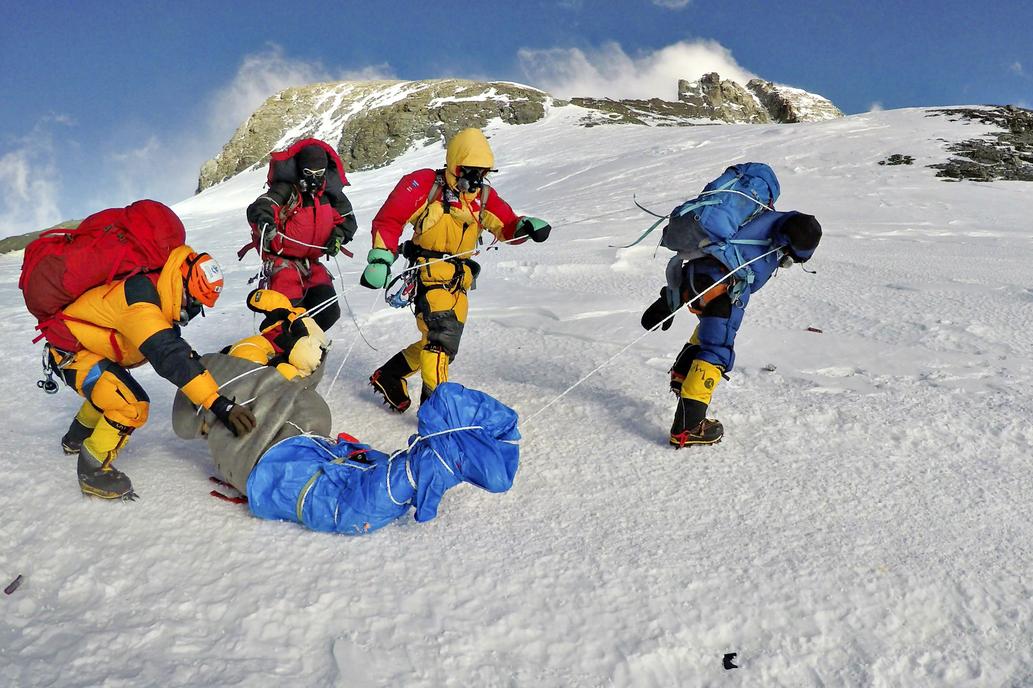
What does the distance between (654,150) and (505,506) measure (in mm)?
16932

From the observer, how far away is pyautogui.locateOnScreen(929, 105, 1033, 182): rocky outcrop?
11.0m

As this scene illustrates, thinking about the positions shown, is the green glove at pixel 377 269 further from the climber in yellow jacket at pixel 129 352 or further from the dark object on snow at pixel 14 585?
the dark object on snow at pixel 14 585

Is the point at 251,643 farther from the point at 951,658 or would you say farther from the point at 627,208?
the point at 627,208

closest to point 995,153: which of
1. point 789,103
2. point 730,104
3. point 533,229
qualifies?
point 533,229

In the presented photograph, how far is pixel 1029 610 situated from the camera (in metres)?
2.12

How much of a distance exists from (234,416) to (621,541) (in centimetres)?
177

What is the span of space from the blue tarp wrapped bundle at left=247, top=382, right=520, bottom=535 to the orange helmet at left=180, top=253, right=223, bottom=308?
3.09 feet

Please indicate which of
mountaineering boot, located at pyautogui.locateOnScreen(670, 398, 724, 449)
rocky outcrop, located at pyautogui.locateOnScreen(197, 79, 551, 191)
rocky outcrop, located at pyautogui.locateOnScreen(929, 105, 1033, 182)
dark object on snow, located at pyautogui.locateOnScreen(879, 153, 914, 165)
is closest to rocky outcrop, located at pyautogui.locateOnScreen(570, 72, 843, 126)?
rocky outcrop, located at pyautogui.locateOnScreen(197, 79, 551, 191)

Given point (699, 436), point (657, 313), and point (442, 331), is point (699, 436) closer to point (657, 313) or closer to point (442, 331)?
point (657, 313)

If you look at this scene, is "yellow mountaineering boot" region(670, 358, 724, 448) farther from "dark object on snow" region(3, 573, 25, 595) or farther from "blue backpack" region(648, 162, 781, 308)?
"dark object on snow" region(3, 573, 25, 595)

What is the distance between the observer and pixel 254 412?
299 cm

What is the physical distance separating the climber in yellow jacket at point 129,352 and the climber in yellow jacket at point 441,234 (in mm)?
1023

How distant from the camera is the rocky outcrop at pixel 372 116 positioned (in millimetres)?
40750

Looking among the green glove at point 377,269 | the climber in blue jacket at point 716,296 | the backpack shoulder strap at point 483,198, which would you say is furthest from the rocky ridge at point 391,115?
the climber in blue jacket at point 716,296
